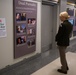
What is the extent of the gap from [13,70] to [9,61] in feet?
0.97

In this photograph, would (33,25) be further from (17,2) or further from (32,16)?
(17,2)

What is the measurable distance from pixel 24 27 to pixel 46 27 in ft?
6.17

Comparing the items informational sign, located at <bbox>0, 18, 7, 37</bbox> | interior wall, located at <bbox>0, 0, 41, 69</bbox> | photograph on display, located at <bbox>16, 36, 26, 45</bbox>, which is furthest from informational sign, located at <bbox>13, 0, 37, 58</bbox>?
informational sign, located at <bbox>0, 18, 7, 37</bbox>

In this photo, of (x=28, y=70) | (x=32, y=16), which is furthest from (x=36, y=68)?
(x=32, y=16)

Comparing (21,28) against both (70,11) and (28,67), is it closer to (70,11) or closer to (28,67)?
(28,67)

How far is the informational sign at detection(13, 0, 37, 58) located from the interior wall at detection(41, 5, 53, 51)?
3.44 ft

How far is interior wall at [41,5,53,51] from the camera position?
624cm

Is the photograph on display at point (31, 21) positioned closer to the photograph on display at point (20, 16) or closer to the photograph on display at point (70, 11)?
the photograph on display at point (20, 16)

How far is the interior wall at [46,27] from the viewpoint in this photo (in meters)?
6.24

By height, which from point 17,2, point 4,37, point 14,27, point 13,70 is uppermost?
point 17,2

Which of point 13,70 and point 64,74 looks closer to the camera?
point 64,74

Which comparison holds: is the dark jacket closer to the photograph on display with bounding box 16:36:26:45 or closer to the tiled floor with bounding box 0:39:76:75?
the tiled floor with bounding box 0:39:76:75

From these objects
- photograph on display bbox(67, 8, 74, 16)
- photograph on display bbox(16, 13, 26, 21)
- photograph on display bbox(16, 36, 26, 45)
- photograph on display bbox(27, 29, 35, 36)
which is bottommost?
photograph on display bbox(16, 36, 26, 45)

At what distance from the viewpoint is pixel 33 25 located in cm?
517
